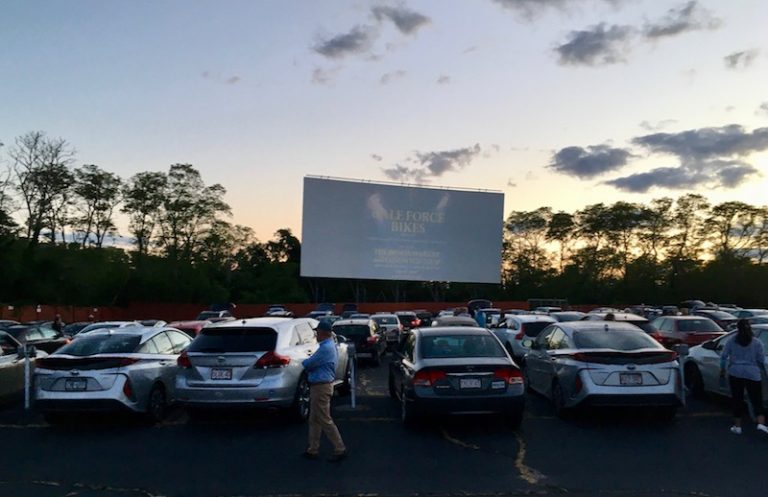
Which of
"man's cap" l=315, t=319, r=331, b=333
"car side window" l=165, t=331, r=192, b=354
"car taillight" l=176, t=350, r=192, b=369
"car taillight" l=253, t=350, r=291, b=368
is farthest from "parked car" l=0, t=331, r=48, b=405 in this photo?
"man's cap" l=315, t=319, r=331, b=333

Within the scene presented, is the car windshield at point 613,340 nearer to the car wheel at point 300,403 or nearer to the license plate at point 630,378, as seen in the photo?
the license plate at point 630,378

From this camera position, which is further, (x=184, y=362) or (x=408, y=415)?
(x=184, y=362)

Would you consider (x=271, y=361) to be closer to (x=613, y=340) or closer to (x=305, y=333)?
(x=305, y=333)

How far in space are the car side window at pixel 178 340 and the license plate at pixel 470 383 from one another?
16.6ft

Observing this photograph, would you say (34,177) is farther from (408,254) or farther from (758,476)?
(758,476)

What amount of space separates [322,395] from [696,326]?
41.3 ft

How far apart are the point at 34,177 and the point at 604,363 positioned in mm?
55353

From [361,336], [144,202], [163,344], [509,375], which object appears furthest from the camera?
[144,202]

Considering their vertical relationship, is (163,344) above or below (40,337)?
above

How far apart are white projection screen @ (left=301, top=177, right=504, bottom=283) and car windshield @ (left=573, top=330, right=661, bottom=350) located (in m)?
25.5

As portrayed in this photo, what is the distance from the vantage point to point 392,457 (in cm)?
848

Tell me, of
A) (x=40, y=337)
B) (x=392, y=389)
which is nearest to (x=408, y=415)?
(x=392, y=389)

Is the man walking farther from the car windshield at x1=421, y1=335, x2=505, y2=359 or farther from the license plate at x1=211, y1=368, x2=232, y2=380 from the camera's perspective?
the car windshield at x1=421, y1=335, x2=505, y2=359

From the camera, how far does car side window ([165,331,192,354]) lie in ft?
39.7
